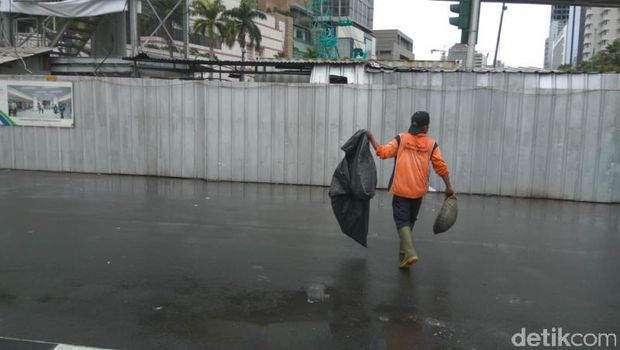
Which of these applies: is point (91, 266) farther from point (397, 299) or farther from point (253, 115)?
point (253, 115)

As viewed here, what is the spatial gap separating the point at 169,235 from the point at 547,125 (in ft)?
22.0

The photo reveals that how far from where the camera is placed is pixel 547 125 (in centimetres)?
930

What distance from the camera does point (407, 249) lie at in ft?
17.5

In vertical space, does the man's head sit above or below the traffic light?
below

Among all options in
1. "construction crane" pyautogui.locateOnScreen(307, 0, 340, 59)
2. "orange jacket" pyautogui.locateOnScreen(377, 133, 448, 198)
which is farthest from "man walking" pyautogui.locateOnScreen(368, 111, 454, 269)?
"construction crane" pyautogui.locateOnScreen(307, 0, 340, 59)

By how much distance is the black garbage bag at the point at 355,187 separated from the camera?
557 centimetres

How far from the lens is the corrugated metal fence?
9.23m

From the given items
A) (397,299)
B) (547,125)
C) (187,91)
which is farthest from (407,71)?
(397,299)

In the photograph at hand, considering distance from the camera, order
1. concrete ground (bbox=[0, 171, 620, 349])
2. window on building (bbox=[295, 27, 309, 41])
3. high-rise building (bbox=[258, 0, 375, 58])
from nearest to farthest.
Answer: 1. concrete ground (bbox=[0, 171, 620, 349])
2. high-rise building (bbox=[258, 0, 375, 58])
3. window on building (bbox=[295, 27, 309, 41])

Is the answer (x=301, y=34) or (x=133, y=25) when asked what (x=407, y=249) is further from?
(x=301, y=34)

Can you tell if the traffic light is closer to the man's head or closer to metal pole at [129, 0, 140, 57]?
the man's head

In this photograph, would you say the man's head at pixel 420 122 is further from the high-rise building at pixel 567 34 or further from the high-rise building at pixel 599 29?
the high-rise building at pixel 599 29

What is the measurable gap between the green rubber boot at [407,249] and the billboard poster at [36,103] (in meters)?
8.22

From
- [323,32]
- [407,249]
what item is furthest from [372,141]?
[323,32]
